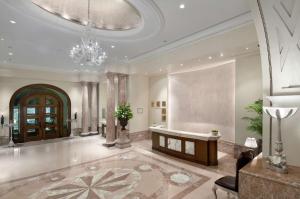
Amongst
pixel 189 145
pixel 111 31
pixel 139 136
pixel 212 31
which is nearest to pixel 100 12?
pixel 111 31

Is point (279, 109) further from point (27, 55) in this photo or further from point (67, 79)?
point (67, 79)

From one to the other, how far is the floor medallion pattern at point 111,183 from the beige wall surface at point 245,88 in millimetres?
2209

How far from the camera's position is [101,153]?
6277 millimetres

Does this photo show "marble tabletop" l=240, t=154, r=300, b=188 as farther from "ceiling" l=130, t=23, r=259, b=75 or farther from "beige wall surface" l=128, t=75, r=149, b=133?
"beige wall surface" l=128, t=75, r=149, b=133

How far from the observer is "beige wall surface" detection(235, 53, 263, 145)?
4.91m

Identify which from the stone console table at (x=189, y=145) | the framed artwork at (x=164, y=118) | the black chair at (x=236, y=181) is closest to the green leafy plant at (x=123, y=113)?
the stone console table at (x=189, y=145)

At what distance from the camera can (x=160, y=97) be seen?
26.9 feet

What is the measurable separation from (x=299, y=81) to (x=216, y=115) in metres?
4.40

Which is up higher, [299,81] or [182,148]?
[299,81]

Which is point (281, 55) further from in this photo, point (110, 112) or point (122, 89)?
point (110, 112)

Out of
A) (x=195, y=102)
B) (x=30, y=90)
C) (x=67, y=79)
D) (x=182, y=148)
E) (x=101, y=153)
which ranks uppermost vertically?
(x=67, y=79)

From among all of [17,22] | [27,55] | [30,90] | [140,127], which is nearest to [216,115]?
[140,127]

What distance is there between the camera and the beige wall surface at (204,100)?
6.02 metres

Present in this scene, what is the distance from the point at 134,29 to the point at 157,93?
4316 millimetres
